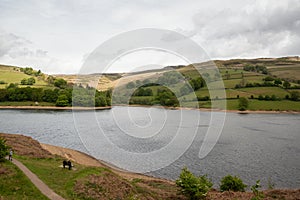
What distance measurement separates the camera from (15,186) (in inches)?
771

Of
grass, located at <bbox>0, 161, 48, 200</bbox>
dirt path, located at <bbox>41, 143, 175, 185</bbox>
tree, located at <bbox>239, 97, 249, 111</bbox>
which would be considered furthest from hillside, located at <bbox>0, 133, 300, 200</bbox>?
tree, located at <bbox>239, 97, 249, 111</bbox>

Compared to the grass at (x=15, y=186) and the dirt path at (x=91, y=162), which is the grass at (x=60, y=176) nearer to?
the grass at (x=15, y=186)

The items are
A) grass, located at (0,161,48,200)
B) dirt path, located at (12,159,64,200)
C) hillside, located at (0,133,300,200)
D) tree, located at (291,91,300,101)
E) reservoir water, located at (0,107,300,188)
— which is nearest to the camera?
grass, located at (0,161,48,200)

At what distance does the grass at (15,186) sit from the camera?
18.4m

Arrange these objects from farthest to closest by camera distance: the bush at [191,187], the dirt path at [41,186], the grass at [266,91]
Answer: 1. the grass at [266,91]
2. the bush at [191,187]
3. the dirt path at [41,186]

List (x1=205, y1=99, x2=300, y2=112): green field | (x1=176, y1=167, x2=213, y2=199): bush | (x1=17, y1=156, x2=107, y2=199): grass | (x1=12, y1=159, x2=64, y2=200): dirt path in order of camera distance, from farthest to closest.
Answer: (x1=205, y1=99, x2=300, y2=112): green field, (x1=176, y1=167, x2=213, y2=199): bush, (x1=17, y1=156, x2=107, y2=199): grass, (x1=12, y1=159, x2=64, y2=200): dirt path

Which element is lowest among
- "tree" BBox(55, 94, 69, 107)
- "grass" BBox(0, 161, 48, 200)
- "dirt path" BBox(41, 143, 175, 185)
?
"dirt path" BBox(41, 143, 175, 185)

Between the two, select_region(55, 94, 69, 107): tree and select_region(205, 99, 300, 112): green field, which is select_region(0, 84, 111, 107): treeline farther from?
select_region(205, 99, 300, 112): green field

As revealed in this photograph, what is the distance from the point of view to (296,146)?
5416cm

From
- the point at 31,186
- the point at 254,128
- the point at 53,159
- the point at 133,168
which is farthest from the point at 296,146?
the point at 31,186

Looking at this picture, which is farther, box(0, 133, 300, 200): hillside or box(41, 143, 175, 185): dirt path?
box(41, 143, 175, 185): dirt path

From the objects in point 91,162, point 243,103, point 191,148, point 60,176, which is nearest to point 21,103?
point 243,103

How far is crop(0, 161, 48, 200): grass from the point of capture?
18.4 metres

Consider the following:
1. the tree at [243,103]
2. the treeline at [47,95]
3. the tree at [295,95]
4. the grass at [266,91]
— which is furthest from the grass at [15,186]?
the tree at [295,95]
